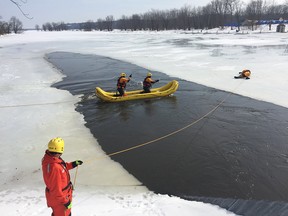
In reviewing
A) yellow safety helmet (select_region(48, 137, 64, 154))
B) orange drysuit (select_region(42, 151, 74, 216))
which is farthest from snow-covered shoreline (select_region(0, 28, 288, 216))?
yellow safety helmet (select_region(48, 137, 64, 154))

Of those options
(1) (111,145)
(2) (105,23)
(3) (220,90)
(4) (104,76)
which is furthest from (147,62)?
(2) (105,23)

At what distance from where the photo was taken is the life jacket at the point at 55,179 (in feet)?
10.0

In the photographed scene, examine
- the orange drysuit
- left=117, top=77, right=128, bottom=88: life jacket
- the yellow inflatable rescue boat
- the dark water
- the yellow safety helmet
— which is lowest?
the dark water

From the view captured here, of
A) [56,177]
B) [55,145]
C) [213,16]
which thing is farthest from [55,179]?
[213,16]

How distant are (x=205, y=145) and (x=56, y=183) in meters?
4.49

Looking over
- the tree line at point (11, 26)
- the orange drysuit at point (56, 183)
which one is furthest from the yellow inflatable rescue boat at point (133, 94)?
the tree line at point (11, 26)

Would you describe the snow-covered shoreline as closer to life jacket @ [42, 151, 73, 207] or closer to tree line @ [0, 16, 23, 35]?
life jacket @ [42, 151, 73, 207]

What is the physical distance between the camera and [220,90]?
11.9 metres

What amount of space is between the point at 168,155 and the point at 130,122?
2567 millimetres

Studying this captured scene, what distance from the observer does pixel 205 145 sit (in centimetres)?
687

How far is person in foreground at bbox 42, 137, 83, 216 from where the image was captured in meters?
3.06

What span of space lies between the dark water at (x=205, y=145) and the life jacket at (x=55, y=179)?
7.27 feet

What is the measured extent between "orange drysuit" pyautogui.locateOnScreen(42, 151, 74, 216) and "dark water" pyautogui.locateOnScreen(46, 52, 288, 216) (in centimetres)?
215

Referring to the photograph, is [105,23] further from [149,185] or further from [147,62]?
[149,185]
